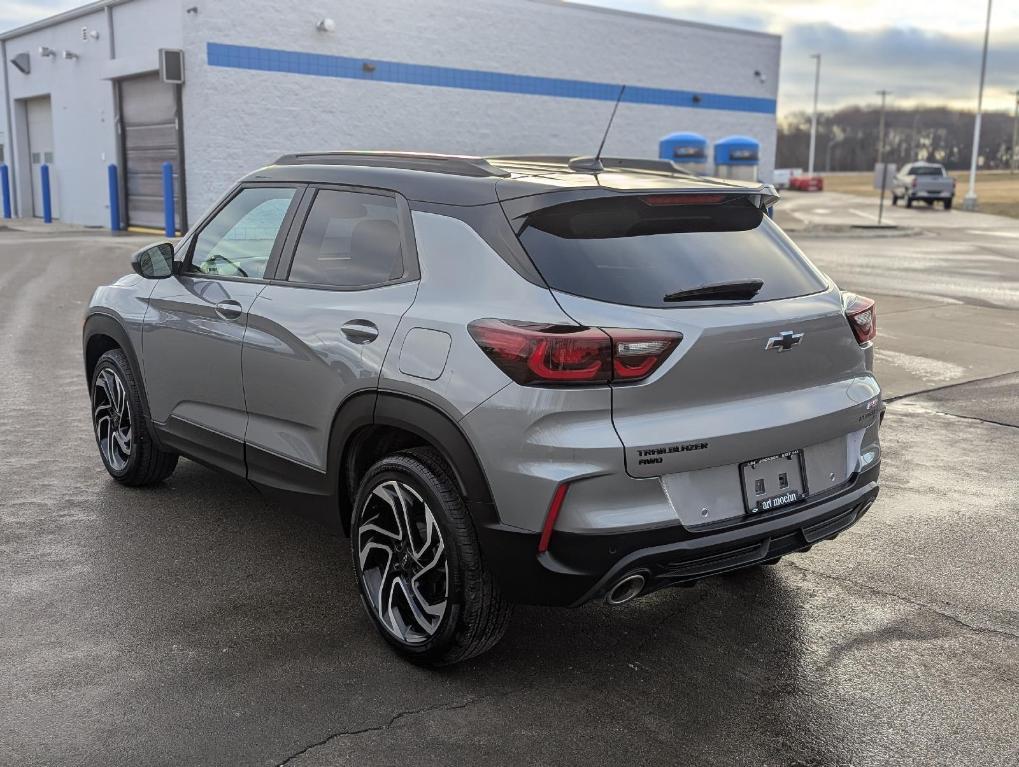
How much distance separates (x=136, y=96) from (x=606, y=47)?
14229 millimetres

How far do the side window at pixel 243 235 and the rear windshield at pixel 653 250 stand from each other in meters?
1.47

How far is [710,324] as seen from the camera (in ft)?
10.5

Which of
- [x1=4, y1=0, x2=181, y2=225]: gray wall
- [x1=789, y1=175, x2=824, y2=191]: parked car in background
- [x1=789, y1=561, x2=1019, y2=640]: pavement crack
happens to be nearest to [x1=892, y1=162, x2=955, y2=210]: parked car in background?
[x1=789, y1=175, x2=824, y2=191]: parked car in background

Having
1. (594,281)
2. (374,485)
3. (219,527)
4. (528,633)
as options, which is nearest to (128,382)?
(219,527)

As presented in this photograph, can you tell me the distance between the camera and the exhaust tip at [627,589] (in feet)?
10.2

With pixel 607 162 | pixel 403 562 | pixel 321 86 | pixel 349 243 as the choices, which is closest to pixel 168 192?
pixel 321 86

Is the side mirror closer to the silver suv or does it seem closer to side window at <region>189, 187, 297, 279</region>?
side window at <region>189, 187, 297, 279</region>

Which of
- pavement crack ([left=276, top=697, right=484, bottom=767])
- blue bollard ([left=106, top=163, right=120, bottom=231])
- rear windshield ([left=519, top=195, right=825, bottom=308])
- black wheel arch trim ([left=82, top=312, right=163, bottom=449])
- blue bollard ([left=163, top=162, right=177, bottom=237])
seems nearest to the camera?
pavement crack ([left=276, top=697, right=484, bottom=767])

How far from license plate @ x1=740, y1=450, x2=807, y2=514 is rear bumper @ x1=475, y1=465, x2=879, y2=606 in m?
0.06

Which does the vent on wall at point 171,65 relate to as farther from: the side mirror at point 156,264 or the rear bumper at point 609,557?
the rear bumper at point 609,557

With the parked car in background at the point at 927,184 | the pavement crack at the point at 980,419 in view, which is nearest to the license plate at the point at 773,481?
the pavement crack at the point at 980,419

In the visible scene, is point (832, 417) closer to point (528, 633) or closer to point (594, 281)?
point (594, 281)

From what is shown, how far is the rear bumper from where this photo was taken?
3057 mm

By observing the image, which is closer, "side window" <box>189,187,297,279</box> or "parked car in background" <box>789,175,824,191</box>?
"side window" <box>189,187,297,279</box>
